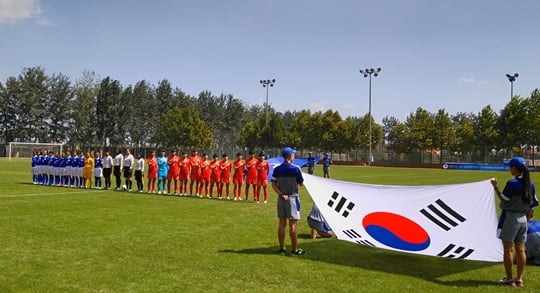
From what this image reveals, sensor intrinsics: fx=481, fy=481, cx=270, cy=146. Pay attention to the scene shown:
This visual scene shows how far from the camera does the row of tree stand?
73688mm

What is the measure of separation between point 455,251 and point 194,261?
4.48 m

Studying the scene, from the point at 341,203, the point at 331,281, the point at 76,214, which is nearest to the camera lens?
the point at 331,281

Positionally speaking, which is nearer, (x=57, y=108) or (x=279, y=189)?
(x=279, y=189)

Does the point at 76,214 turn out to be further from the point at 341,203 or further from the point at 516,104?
the point at 516,104

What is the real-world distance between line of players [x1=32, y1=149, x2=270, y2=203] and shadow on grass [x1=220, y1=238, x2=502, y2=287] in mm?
8606

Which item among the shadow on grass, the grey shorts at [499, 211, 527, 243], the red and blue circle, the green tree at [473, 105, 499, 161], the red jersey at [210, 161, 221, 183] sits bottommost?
the shadow on grass

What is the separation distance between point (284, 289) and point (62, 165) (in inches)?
790

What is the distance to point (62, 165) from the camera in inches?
942

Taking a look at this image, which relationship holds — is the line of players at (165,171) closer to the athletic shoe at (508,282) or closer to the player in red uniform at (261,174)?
the player in red uniform at (261,174)

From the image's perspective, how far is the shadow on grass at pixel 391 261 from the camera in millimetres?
7949

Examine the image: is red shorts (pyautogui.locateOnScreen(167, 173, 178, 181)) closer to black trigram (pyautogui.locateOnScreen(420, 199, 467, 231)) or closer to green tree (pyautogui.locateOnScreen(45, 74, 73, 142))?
black trigram (pyautogui.locateOnScreen(420, 199, 467, 231))

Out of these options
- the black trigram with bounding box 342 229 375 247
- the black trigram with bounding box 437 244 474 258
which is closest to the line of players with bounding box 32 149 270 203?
the black trigram with bounding box 342 229 375 247

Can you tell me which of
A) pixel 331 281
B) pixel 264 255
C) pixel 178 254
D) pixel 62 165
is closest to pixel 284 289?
pixel 331 281

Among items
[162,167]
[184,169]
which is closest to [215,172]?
[184,169]
